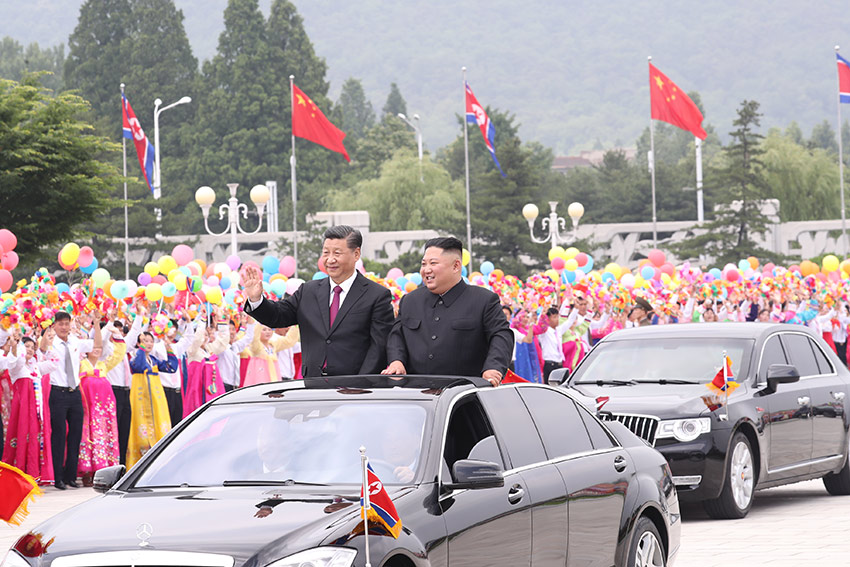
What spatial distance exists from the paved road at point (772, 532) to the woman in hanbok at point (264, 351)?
5.39 meters

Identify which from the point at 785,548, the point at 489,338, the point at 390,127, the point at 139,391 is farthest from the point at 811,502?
the point at 390,127

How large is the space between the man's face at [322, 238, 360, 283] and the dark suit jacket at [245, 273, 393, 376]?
0.11m

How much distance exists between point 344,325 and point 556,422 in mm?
1916

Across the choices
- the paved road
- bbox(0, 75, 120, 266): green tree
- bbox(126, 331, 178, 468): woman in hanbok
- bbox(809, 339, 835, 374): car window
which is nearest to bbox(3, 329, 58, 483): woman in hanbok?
bbox(126, 331, 178, 468): woman in hanbok

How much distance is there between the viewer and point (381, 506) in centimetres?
604

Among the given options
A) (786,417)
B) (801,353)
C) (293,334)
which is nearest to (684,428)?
(786,417)

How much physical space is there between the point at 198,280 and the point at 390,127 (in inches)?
3800

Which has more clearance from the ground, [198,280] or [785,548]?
[198,280]

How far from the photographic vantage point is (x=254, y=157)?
10012cm

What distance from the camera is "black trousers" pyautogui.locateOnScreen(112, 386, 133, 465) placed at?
59.0 ft

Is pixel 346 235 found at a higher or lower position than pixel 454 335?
higher

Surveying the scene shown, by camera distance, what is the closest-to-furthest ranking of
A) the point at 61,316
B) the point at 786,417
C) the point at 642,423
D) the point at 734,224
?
1. the point at 642,423
2. the point at 786,417
3. the point at 61,316
4. the point at 734,224

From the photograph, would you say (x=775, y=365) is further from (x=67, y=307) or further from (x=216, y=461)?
(x=67, y=307)

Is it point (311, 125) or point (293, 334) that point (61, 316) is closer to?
point (293, 334)
